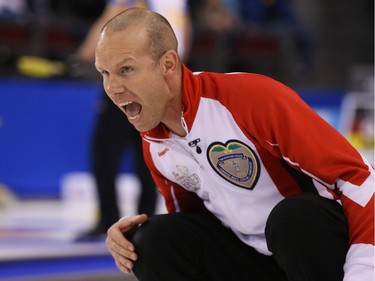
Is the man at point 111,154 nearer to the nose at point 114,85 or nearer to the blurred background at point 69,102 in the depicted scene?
the blurred background at point 69,102

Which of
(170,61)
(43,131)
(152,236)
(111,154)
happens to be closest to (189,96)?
(170,61)

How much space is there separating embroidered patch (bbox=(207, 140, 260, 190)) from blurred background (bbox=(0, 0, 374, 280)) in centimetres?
Result: 94

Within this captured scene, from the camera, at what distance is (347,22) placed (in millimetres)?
8125

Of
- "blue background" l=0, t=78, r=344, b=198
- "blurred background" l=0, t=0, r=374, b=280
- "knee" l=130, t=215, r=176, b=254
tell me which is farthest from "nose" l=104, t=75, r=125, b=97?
"blue background" l=0, t=78, r=344, b=198

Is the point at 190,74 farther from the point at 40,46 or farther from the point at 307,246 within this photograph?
the point at 40,46

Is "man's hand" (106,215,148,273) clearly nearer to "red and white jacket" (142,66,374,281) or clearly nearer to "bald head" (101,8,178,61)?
"red and white jacket" (142,66,374,281)

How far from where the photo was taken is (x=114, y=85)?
153cm

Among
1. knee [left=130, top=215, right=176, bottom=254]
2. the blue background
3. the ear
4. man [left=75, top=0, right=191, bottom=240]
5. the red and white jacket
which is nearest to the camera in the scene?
the red and white jacket

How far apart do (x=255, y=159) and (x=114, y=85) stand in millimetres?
345

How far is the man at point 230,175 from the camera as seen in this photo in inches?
57.4

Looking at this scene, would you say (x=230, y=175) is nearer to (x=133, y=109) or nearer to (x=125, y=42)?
(x=133, y=109)

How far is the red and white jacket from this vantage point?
4.75 ft

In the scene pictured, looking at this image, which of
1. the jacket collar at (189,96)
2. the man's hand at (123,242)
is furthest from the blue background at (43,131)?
the jacket collar at (189,96)

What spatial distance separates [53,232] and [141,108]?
2.02 metres
